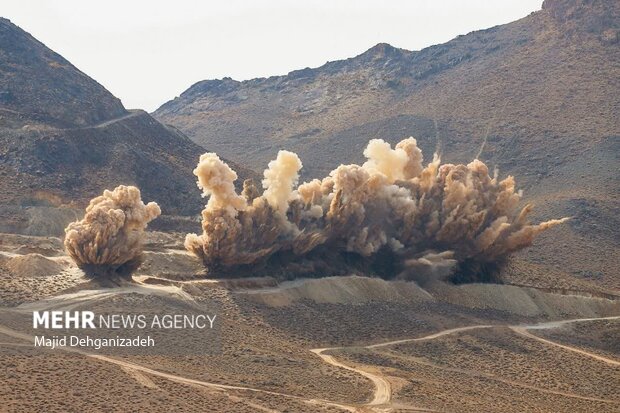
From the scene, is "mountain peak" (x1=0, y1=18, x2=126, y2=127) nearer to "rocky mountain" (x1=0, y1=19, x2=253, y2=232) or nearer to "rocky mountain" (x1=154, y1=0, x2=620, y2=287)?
"rocky mountain" (x1=0, y1=19, x2=253, y2=232)

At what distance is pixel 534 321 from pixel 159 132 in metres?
66.5

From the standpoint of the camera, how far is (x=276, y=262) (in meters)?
70.2

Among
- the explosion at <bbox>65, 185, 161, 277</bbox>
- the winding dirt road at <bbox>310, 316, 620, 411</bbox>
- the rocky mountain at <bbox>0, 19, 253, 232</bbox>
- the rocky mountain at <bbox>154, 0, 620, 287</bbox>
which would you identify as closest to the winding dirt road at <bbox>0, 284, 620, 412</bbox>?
the winding dirt road at <bbox>310, 316, 620, 411</bbox>

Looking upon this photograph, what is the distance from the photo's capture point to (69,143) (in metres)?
106

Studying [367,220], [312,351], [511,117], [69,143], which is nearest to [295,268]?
[367,220]

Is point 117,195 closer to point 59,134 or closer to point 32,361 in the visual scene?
point 32,361

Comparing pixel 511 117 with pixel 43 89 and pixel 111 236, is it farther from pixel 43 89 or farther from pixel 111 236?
pixel 111 236

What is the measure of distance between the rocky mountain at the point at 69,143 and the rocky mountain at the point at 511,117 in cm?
3721

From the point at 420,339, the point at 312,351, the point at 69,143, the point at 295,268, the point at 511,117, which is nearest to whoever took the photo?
the point at 312,351

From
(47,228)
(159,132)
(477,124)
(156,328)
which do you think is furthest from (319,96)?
(156,328)

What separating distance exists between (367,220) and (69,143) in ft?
146

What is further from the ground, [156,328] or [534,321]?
[156,328]

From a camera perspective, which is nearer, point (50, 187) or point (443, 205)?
point (443, 205)

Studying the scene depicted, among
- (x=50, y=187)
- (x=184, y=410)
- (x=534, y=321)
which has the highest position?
(x=50, y=187)
